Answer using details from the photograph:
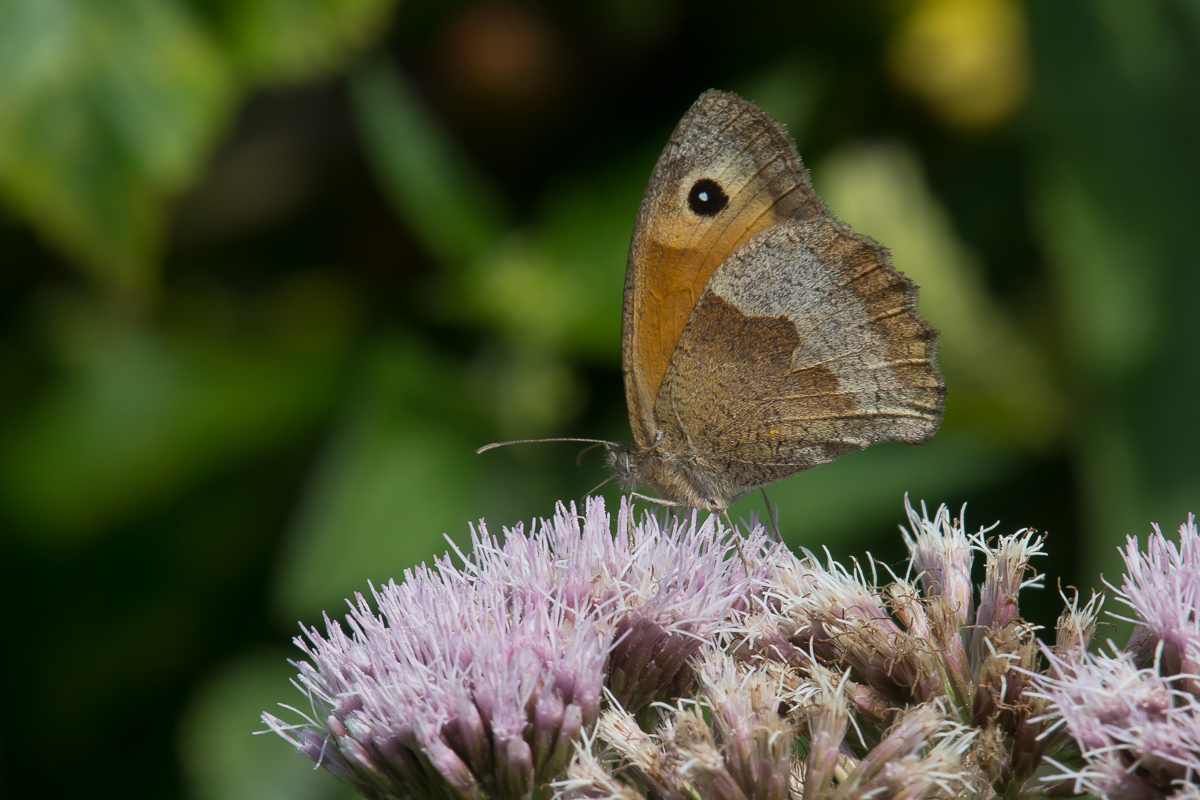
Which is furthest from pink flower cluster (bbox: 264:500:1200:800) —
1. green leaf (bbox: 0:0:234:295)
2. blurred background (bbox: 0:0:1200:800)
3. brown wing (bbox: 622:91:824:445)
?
green leaf (bbox: 0:0:234:295)

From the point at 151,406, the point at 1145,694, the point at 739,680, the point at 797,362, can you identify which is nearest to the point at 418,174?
the point at 151,406

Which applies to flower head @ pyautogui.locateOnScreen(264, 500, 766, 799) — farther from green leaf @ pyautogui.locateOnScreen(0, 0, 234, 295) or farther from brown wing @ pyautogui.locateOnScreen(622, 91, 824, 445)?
green leaf @ pyautogui.locateOnScreen(0, 0, 234, 295)

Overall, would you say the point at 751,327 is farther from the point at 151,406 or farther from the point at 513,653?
the point at 151,406

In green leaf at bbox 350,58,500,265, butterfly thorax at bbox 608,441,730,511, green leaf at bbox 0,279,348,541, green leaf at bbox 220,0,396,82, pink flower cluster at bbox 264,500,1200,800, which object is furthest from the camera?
green leaf at bbox 0,279,348,541

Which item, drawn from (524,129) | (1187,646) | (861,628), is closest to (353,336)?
(524,129)

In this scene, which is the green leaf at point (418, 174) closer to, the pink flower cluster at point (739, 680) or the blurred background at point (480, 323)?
the blurred background at point (480, 323)

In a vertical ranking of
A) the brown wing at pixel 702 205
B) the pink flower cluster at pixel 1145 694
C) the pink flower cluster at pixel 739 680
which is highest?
the brown wing at pixel 702 205

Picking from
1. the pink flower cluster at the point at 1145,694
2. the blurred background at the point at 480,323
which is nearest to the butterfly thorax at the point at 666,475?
the pink flower cluster at the point at 1145,694

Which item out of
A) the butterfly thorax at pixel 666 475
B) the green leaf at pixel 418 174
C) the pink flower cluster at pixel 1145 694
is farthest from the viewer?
the green leaf at pixel 418 174
